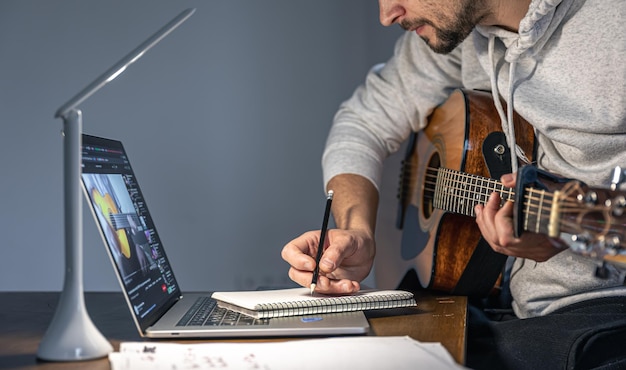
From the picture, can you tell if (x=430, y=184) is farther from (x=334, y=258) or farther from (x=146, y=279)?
(x=146, y=279)

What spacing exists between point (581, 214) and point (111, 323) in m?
0.63

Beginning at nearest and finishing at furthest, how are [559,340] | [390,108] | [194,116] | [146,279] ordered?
[146,279] → [559,340] → [390,108] → [194,116]

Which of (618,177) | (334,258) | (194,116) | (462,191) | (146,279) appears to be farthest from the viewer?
(194,116)

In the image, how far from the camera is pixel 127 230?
110 centimetres

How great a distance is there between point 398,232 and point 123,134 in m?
0.78

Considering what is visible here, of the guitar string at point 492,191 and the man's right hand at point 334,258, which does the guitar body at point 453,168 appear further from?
the man's right hand at point 334,258

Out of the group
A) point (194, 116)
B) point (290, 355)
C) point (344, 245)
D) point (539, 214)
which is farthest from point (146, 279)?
point (194, 116)

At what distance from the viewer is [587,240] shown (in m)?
0.93

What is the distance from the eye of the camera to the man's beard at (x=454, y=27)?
1612mm

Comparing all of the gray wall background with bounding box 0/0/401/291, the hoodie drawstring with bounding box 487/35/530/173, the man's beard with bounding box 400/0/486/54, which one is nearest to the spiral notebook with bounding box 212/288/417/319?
the hoodie drawstring with bounding box 487/35/530/173

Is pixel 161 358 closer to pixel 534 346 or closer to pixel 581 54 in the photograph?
pixel 534 346

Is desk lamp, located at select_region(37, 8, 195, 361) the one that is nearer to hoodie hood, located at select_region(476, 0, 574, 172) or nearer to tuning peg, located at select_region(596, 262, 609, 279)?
tuning peg, located at select_region(596, 262, 609, 279)

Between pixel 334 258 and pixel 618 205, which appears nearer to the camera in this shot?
pixel 618 205

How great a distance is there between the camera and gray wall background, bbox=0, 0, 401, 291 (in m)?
2.15
